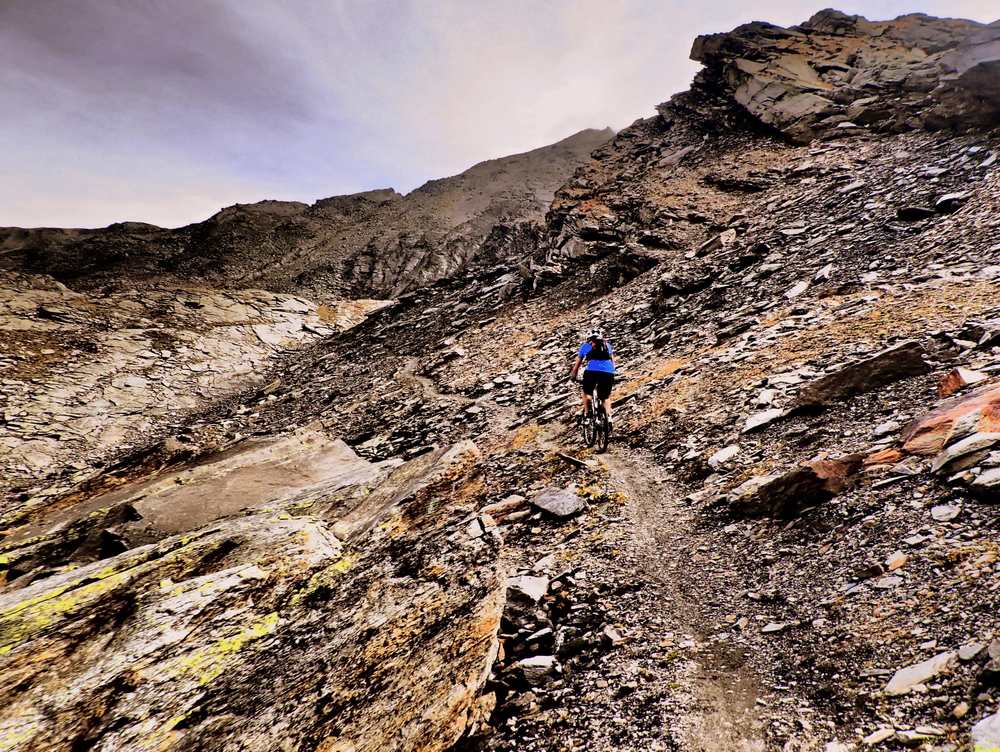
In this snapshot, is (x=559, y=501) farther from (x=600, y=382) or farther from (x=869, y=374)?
(x=869, y=374)

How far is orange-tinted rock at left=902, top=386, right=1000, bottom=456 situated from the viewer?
17.9 feet

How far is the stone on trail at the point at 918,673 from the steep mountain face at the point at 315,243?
37.2m

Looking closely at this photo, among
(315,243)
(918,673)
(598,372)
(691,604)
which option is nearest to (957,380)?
(691,604)

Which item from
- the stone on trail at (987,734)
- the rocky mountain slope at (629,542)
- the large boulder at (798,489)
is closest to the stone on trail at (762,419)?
the rocky mountain slope at (629,542)

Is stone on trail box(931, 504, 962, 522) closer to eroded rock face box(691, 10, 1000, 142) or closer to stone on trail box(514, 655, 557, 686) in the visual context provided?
stone on trail box(514, 655, 557, 686)

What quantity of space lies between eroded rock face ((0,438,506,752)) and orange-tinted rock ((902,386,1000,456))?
549cm

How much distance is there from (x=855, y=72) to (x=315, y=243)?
143 feet

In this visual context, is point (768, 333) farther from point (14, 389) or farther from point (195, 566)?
point (14, 389)

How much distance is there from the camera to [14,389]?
19.4 meters

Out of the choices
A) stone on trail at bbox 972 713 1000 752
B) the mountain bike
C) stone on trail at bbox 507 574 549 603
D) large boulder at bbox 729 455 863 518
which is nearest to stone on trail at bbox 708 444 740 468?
large boulder at bbox 729 455 863 518

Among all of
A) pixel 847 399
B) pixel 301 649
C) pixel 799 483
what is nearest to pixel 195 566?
pixel 301 649

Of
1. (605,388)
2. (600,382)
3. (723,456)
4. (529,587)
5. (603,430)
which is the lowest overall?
(529,587)

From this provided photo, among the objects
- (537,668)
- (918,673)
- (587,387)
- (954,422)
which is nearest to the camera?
(918,673)

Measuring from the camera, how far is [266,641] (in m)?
6.86
